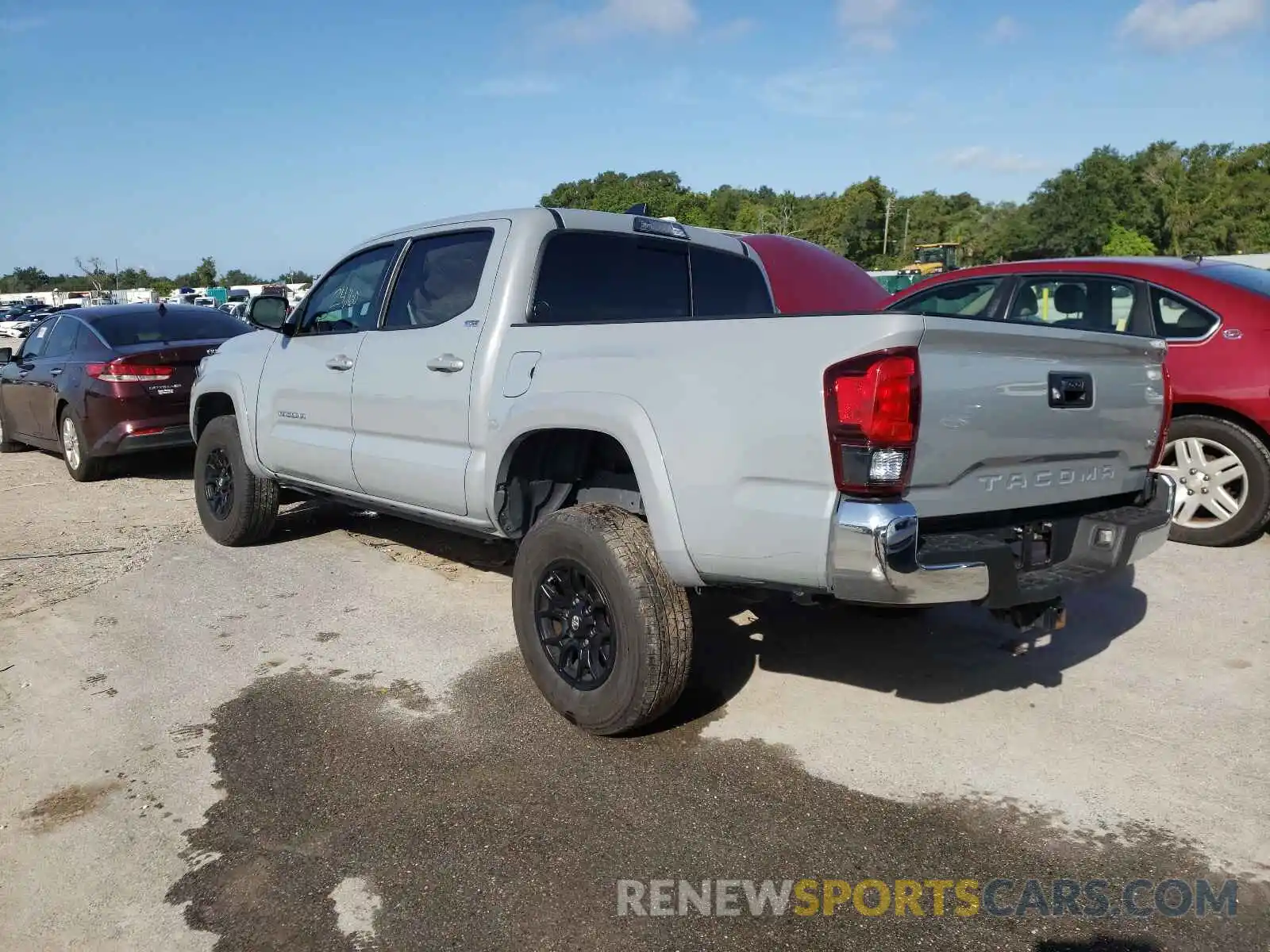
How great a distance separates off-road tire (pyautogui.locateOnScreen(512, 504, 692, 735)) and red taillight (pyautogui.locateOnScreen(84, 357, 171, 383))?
581cm

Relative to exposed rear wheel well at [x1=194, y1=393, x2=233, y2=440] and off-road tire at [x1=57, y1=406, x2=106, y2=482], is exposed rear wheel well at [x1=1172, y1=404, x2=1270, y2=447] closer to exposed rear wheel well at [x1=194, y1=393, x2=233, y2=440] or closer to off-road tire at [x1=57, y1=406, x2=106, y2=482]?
exposed rear wheel well at [x1=194, y1=393, x2=233, y2=440]

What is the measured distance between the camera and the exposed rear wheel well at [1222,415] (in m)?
5.64

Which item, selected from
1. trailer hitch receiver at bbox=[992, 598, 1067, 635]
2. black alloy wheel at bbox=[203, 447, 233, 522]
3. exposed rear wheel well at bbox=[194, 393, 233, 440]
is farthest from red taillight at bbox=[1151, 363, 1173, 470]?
exposed rear wheel well at bbox=[194, 393, 233, 440]

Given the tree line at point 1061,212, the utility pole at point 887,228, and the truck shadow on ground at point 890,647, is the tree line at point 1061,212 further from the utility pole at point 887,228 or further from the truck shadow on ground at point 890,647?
the truck shadow on ground at point 890,647

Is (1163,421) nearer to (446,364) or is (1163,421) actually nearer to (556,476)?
(556,476)

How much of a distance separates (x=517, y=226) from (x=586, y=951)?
291cm

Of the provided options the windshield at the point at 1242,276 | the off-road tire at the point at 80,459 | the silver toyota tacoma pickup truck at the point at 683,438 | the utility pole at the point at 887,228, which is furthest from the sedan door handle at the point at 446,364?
the utility pole at the point at 887,228

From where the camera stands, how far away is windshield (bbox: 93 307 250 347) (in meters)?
8.42

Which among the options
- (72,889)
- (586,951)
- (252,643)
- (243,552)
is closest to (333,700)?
(252,643)

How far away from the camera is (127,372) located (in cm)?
793

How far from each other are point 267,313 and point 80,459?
3929 millimetres

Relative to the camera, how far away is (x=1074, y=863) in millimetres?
2754

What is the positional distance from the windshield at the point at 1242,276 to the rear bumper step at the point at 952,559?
3.34m

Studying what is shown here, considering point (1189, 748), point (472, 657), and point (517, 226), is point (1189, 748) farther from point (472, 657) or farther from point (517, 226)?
point (517, 226)
